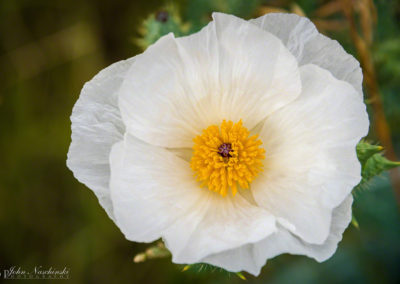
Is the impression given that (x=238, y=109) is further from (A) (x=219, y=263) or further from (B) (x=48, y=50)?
(B) (x=48, y=50)

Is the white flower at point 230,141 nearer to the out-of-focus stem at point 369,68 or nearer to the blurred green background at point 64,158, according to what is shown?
the out-of-focus stem at point 369,68

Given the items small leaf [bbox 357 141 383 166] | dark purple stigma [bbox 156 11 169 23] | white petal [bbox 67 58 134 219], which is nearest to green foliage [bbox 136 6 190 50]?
dark purple stigma [bbox 156 11 169 23]

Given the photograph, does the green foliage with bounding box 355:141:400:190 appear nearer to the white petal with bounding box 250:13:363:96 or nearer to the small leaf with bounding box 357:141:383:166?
the small leaf with bounding box 357:141:383:166

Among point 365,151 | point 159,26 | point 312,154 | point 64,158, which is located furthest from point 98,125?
point 64,158

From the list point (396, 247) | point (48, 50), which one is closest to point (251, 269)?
point (396, 247)

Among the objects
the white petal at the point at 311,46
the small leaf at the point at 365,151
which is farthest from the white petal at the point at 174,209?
the white petal at the point at 311,46

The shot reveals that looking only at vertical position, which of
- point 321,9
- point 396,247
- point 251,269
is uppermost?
point 321,9

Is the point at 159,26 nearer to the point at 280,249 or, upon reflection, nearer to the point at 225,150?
the point at 225,150
